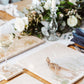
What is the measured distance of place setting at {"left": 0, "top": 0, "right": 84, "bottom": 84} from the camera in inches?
61.4

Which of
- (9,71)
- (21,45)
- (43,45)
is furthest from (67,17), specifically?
(9,71)

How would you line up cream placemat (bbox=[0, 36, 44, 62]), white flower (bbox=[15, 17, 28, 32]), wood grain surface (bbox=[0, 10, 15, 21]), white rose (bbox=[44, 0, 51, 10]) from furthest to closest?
wood grain surface (bbox=[0, 10, 15, 21]), white rose (bbox=[44, 0, 51, 10]), white flower (bbox=[15, 17, 28, 32]), cream placemat (bbox=[0, 36, 44, 62])

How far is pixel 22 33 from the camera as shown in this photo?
215 cm

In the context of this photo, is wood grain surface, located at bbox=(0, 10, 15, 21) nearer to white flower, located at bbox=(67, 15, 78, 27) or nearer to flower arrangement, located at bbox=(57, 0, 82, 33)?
flower arrangement, located at bbox=(57, 0, 82, 33)

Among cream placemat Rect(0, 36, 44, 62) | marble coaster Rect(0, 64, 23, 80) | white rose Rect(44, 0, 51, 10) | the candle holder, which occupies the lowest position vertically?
marble coaster Rect(0, 64, 23, 80)

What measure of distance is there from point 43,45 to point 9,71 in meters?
0.52

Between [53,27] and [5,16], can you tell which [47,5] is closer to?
[53,27]

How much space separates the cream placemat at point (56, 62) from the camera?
1.54 meters

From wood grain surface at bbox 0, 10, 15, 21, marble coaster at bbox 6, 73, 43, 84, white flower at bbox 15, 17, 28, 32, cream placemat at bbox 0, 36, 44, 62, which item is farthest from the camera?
wood grain surface at bbox 0, 10, 15, 21

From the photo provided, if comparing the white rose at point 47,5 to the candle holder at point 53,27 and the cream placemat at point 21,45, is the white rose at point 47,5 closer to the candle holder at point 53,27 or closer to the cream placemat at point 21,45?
the candle holder at point 53,27

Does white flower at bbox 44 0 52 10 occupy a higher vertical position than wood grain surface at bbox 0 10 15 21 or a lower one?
higher

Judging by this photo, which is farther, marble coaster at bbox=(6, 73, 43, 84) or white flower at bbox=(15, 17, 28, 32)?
white flower at bbox=(15, 17, 28, 32)

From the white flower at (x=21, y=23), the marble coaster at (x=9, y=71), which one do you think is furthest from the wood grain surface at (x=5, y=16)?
the marble coaster at (x=9, y=71)

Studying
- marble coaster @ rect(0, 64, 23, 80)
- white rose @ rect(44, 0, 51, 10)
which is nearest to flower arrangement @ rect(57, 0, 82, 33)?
white rose @ rect(44, 0, 51, 10)
